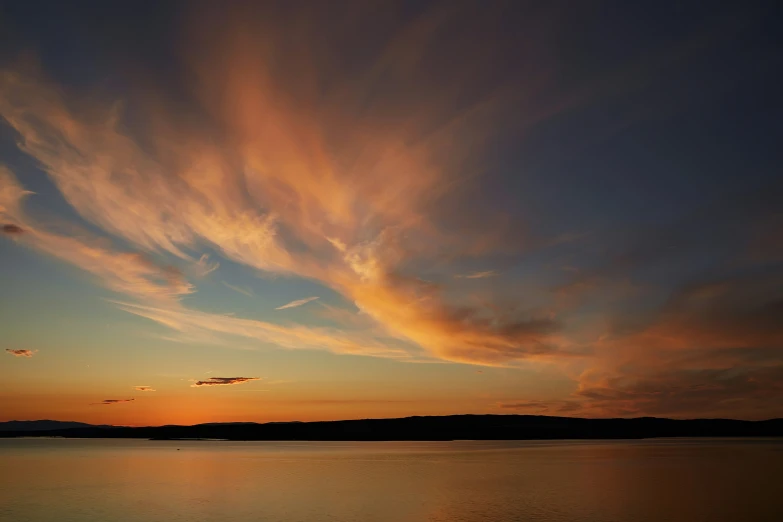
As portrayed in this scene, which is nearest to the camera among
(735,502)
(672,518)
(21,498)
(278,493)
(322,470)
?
(672,518)

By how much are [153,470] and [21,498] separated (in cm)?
3245

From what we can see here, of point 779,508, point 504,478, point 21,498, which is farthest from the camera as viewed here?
point 504,478

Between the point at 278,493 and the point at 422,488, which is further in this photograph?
the point at 422,488

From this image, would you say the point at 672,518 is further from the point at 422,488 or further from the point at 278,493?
the point at 278,493

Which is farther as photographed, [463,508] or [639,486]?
[639,486]

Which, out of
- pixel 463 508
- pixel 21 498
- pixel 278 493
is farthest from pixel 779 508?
pixel 21 498

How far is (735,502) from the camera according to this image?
41750 millimetres

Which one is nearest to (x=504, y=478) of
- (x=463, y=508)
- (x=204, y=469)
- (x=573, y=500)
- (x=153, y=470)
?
(x=573, y=500)

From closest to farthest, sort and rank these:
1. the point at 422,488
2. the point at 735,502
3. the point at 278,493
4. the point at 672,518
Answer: the point at 672,518 → the point at 735,502 → the point at 278,493 → the point at 422,488

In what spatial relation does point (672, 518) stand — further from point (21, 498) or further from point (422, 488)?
point (21, 498)

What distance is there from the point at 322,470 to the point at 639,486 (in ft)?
126

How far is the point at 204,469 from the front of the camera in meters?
77.2

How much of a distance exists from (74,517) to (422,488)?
2878 cm

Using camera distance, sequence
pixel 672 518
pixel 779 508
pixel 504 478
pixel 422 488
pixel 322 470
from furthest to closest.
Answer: pixel 322 470 < pixel 504 478 < pixel 422 488 < pixel 779 508 < pixel 672 518
